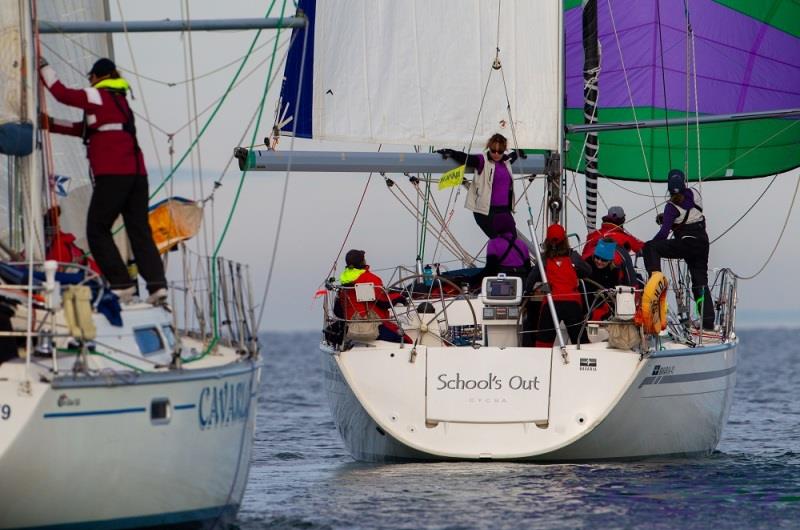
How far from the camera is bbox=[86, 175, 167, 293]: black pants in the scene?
1096 cm

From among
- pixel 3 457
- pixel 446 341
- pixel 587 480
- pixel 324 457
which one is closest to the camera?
pixel 3 457

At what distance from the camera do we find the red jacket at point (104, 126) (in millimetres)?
10891

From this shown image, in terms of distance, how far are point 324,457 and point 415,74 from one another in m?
3.84

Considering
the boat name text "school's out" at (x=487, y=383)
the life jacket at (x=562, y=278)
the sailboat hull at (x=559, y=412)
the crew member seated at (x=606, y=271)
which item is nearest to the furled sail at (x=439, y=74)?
the crew member seated at (x=606, y=271)

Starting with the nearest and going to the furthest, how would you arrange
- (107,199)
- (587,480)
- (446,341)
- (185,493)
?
(185,493) < (107,199) < (587,480) < (446,341)

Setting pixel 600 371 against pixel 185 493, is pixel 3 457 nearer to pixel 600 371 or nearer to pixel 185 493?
pixel 185 493

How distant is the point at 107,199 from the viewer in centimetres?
1095

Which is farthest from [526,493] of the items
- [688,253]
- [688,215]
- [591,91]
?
[591,91]

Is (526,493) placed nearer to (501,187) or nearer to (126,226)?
(126,226)

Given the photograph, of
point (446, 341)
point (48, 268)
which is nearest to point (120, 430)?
point (48, 268)

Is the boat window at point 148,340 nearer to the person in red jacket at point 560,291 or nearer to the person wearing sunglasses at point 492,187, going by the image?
the person in red jacket at point 560,291

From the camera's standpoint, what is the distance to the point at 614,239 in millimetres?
15273

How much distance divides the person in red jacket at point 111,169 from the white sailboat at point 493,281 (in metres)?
2.24

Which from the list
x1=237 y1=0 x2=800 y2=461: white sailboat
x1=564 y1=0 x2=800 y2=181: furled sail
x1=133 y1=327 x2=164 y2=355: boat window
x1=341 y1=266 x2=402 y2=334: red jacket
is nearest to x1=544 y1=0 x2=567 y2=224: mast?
x1=237 y1=0 x2=800 y2=461: white sailboat
